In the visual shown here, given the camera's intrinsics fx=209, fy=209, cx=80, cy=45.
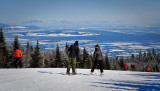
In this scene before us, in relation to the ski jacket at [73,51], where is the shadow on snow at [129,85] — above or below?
below

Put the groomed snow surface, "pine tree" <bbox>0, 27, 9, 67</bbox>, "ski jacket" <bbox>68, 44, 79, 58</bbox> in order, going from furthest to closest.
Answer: "pine tree" <bbox>0, 27, 9, 67</bbox> < "ski jacket" <bbox>68, 44, 79, 58</bbox> < the groomed snow surface

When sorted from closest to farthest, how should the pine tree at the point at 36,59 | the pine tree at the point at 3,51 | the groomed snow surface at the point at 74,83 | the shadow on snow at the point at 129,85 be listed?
the groomed snow surface at the point at 74,83 → the shadow on snow at the point at 129,85 → the pine tree at the point at 3,51 → the pine tree at the point at 36,59

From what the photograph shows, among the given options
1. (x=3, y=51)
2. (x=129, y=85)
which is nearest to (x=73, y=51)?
(x=129, y=85)

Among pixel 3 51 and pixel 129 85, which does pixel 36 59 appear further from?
pixel 129 85

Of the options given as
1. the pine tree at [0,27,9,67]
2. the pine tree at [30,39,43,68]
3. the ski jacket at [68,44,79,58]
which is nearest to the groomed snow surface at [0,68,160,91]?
the ski jacket at [68,44,79,58]

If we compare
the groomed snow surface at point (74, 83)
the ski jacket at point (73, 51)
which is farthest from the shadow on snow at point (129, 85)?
the ski jacket at point (73, 51)

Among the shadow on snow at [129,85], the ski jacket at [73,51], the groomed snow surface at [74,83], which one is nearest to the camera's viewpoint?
the groomed snow surface at [74,83]

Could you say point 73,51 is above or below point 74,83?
above

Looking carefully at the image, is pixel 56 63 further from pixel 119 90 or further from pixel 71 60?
pixel 119 90

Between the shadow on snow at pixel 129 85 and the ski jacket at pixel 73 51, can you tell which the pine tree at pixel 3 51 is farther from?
the shadow on snow at pixel 129 85

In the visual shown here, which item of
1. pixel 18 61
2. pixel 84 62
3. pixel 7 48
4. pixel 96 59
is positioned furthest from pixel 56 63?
pixel 96 59

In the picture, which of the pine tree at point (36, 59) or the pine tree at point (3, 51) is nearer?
the pine tree at point (3, 51)

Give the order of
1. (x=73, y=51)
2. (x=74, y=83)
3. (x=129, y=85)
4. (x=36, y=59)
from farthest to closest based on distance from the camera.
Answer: (x=36, y=59)
(x=73, y=51)
(x=74, y=83)
(x=129, y=85)

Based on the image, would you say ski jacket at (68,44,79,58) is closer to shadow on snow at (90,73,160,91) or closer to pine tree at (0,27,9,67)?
shadow on snow at (90,73,160,91)
